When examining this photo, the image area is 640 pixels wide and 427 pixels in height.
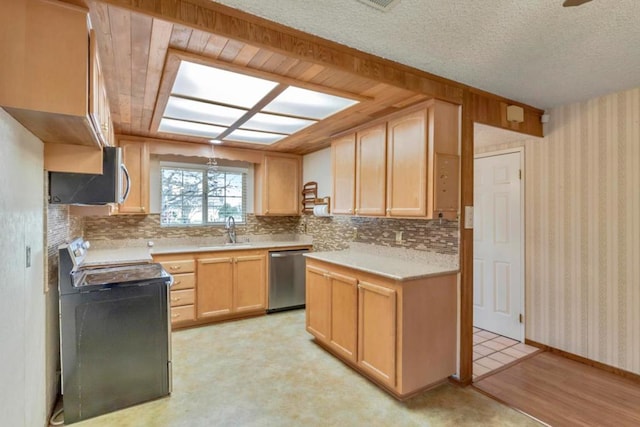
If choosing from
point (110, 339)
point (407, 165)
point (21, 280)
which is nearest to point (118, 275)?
point (110, 339)

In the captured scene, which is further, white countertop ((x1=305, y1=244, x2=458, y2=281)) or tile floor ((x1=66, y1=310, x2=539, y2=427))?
white countertop ((x1=305, y1=244, x2=458, y2=281))

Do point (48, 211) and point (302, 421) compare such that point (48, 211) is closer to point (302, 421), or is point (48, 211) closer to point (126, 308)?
point (126, 308)

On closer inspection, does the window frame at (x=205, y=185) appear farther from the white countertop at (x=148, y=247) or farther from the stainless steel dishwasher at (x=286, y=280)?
the stainless steel dishwasher at (x=286, y=280)

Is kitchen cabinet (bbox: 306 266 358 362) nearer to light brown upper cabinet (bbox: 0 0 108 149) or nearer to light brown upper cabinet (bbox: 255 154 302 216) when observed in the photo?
light brown upper cabinet (bbox: 255 154 302 216)

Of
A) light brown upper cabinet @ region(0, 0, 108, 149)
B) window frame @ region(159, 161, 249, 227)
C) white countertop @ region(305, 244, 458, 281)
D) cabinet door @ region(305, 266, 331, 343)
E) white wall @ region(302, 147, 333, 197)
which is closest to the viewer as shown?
light brown upper cabinet @ region(0, 0, 108, 149)

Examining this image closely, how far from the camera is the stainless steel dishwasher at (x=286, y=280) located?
429 cm

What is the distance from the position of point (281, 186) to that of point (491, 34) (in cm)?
338

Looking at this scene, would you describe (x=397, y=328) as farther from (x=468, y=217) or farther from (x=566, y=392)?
(x=566, y=392)

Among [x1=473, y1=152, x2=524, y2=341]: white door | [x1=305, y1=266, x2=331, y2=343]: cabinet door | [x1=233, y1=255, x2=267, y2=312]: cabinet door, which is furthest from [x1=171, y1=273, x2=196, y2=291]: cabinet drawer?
[x1=473, y1=152, x2=524, y2=341]: white door

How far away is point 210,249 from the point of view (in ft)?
12.8

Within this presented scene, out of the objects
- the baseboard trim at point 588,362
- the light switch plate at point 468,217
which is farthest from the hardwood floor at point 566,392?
the light switch plate at point 468,217

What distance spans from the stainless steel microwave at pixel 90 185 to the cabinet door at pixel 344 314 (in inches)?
74.9

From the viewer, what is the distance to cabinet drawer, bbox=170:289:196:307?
12.0ft

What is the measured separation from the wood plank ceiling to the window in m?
1.39
